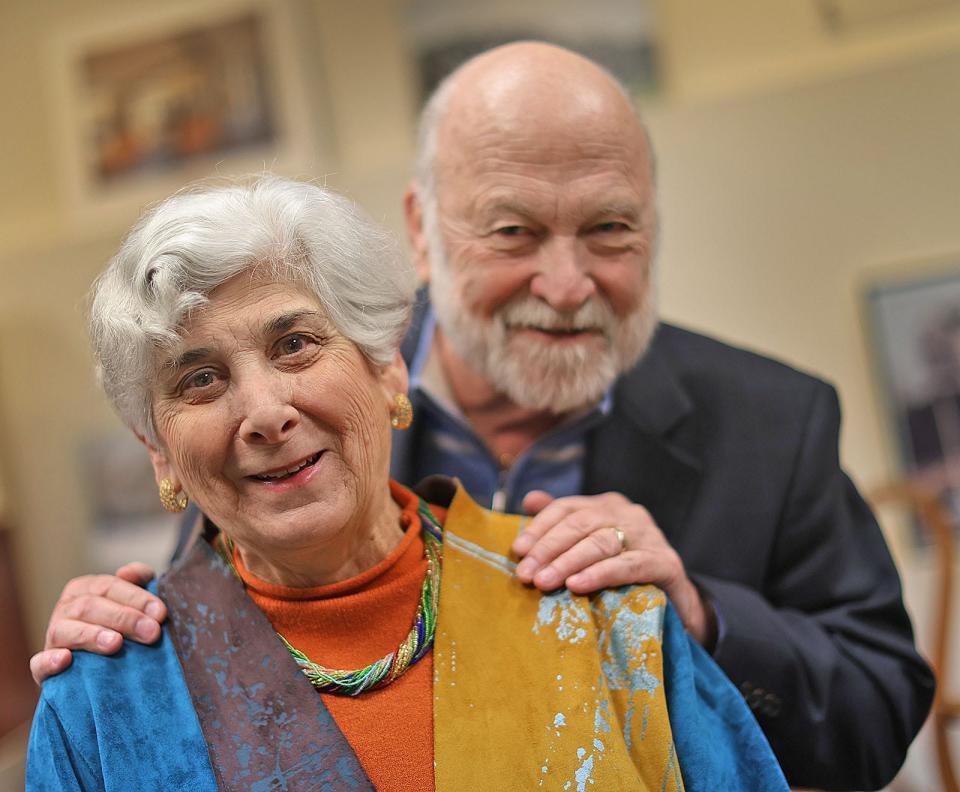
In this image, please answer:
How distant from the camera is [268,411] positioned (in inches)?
51.1

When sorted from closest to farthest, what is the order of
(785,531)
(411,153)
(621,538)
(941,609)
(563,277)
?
(621,538)
(563,277)
(785,531)
(941,609)
(411,153)

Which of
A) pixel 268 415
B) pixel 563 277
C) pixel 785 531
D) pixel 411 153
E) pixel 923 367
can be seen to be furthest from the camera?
pixel 411 153

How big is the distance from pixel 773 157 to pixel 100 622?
9.70 feet

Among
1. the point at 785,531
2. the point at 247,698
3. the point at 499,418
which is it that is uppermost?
the point at 499,418

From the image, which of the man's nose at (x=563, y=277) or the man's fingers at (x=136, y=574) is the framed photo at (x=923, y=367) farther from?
the man's fingers at (x=136, y=574)

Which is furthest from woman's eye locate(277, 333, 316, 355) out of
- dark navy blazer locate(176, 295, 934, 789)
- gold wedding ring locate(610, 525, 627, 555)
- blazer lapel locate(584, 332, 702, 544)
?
blazer lapel locate(584, 332, 702, 544)

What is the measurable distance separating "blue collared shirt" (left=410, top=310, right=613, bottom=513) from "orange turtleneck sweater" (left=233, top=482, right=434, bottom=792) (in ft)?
1.63

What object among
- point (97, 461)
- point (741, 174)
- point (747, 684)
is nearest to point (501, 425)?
point (747, 684)

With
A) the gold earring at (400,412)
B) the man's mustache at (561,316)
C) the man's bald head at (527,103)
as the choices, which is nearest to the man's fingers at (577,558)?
the gold earring at (400,412)

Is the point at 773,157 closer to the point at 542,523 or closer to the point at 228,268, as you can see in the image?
the point at 542,523

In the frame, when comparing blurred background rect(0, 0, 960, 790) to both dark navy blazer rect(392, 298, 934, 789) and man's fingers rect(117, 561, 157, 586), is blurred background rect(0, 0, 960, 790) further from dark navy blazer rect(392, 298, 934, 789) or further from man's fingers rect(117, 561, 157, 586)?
man's fingers rect(117, 561, 157, 586)

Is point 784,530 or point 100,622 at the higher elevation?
point 100,622

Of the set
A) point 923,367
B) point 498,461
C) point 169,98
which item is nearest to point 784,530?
point 498,461

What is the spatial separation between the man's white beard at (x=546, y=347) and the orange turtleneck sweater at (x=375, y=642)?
488 millimetres
